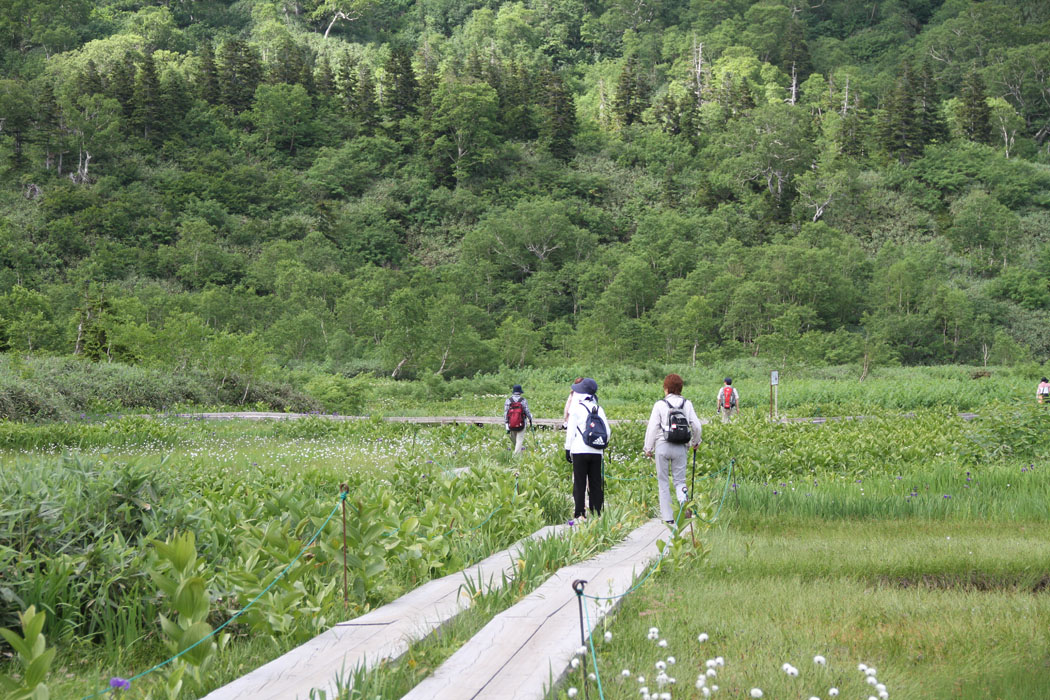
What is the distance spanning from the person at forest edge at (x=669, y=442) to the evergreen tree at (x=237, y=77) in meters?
86.8

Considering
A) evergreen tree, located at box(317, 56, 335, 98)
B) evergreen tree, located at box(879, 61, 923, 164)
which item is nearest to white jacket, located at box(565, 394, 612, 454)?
evergreen tree, located at box(879, 61, 923, 164)

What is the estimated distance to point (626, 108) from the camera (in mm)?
94125

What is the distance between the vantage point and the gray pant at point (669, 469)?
926cm

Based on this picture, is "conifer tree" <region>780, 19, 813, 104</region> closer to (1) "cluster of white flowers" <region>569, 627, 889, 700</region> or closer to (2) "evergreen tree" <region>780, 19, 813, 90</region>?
(2) "evergreen tree" <region>780, 19, 813, 90</region>

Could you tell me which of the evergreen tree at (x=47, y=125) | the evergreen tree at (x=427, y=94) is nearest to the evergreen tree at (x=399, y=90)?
the evergreen tree at (x=427, y=94)

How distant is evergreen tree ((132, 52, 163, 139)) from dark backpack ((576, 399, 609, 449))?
8057 centimetres

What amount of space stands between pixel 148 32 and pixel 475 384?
98.7 meters

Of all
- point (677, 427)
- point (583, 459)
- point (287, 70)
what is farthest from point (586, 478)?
point (287, 70)

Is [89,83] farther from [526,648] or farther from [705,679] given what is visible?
[705,679]

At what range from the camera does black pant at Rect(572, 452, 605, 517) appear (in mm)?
9344

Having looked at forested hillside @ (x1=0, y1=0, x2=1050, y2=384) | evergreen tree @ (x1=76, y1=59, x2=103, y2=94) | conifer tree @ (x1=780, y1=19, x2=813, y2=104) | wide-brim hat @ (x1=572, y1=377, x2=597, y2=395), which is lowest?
wide-brim hat @ (x1=572, y1=377, x2=597, y2=395)

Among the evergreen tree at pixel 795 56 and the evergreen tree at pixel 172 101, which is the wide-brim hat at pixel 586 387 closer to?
the evergreen tree at pixel 172 101

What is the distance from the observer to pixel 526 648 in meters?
4.29

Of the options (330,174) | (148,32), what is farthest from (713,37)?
(148,32)
